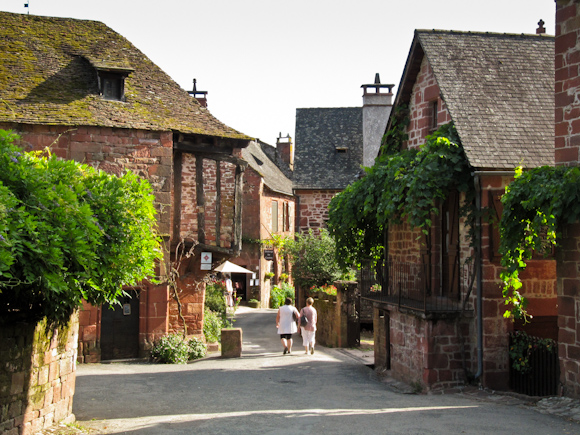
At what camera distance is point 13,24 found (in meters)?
17.3

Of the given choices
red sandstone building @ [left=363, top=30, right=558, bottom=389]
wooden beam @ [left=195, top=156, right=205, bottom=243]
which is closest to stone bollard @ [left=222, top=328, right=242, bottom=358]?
wooden beam @ [left=195, top=156, right=205, bottom=243]

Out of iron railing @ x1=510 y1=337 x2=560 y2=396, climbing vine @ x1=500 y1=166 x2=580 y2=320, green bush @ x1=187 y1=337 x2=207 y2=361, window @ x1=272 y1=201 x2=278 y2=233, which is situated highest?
Answer: window @ x1=272 y1=201 x2=278 y2=233

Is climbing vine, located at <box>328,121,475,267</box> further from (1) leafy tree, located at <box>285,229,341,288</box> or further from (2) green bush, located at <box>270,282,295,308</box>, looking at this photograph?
(2) green bush, located at <box>270,282,295,308</box>

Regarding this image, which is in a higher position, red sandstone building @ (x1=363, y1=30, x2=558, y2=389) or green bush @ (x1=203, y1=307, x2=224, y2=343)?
red sandstone building @ (x1=363, y1=30, x2=558, y2=389)

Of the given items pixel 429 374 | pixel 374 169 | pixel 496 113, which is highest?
pixel 496 113

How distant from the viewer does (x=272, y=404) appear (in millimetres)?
10234

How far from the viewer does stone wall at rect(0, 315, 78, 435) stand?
7.23 m

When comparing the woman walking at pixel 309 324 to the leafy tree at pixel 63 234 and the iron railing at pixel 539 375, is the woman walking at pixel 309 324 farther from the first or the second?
the leafy tree at pixel 63 234

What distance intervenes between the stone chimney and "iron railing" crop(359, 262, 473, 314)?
14827 mm

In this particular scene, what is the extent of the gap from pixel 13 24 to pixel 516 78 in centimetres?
1243

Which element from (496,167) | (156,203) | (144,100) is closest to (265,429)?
(496,167)

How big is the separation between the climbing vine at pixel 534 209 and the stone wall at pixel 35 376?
6.28m

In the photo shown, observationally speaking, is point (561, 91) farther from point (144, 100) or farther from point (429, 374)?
point (144, 100)

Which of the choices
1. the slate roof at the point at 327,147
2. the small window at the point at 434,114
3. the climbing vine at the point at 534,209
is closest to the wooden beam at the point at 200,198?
the small window at the point at 434,114
